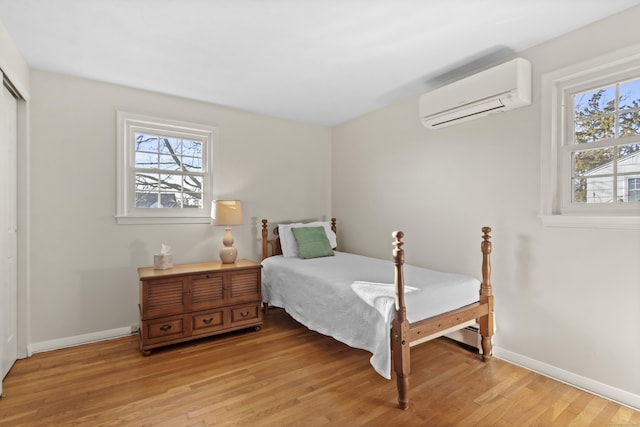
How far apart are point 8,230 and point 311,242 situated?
2671mm

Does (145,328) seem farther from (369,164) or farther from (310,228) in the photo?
(369,164)

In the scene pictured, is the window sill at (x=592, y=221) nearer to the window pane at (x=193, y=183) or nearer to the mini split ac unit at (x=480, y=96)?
the mini split ac unit at (x=480, y=96)

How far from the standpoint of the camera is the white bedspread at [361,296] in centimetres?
215

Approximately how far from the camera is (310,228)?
396 centimetres

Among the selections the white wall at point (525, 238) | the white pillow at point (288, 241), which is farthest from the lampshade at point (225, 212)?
the white wall at point (525, 238)

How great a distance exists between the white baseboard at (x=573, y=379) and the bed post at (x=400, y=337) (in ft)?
3.77

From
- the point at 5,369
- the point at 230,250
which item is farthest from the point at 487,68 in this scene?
the point at 5,369

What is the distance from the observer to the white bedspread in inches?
84.7

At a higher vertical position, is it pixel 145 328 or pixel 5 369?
pixel 145 328

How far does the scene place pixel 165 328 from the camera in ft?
9.17

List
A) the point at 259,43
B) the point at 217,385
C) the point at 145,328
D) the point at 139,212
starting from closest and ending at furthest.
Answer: the point at 217,385
the point at 259,43
the point at 145,328
the point at 139,212

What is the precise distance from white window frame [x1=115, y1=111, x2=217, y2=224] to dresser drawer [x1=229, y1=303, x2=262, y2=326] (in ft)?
3.51

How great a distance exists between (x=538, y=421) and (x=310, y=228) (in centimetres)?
273

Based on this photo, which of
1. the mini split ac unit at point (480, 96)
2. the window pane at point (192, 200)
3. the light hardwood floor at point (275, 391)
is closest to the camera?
the light hardwood floor at point (275, 391)
